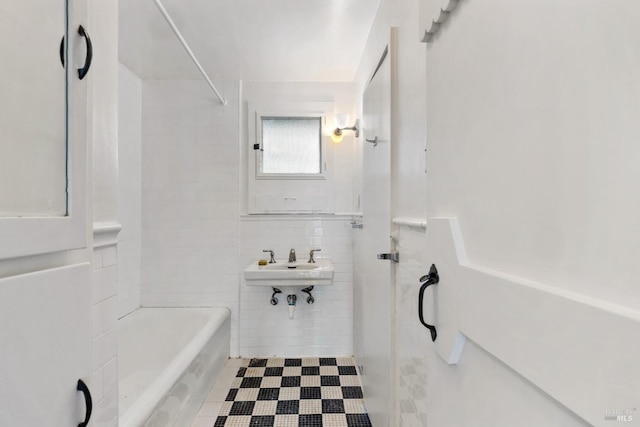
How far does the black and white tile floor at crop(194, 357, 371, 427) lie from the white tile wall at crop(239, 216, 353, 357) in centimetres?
11

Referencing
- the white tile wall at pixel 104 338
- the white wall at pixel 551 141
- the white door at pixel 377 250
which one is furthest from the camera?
the white door at pixel 377 250

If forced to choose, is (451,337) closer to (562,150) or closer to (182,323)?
(562,150)

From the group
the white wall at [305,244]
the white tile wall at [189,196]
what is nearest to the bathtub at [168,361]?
the white tile wall at [189,196]

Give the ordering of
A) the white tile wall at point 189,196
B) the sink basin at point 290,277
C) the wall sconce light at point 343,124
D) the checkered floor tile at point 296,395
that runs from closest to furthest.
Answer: the checkered floor tile at point 296,395
the sink basin at point 290,277
the wall sconce light at point 343,124
the white tile wall at point 189,196

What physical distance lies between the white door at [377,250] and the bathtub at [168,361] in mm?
1033

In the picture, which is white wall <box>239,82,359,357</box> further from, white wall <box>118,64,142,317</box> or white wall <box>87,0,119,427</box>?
white wall <box>87,0,119,427</box>

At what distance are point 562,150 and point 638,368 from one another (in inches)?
8.5

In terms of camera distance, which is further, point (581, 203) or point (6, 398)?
point (6, 398)

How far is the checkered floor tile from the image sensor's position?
1.97m

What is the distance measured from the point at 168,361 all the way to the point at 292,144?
76.7 inches

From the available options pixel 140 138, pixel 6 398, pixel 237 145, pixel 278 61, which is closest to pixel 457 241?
pixel 6 398

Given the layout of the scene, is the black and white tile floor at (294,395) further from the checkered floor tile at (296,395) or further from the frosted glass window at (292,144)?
the frosted glass window at (292,144)

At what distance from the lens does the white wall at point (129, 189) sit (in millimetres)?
2465

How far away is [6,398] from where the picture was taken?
528 millimetres
